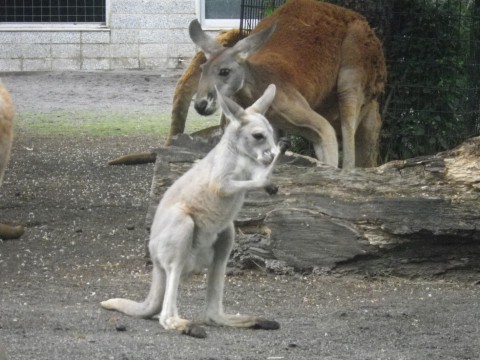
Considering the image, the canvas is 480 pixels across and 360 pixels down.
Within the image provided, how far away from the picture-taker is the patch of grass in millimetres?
13633

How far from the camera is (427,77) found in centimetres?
988

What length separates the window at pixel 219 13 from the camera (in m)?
19.0

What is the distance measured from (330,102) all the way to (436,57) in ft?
4.20

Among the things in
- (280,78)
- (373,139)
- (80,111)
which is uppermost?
(280,78)

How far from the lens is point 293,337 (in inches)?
211

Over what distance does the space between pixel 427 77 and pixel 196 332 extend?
5.24m

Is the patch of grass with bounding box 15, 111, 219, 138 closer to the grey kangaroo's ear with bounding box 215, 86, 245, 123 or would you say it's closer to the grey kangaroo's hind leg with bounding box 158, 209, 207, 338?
the grey kangaroo's ear with bounding box 215, 86, 245, 123

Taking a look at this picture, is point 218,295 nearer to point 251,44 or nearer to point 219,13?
point 251,44

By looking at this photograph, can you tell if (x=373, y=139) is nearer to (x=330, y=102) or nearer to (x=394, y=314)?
(x=330, y=102)

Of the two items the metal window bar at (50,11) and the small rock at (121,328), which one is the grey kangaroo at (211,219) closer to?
the small rock at (121,328)

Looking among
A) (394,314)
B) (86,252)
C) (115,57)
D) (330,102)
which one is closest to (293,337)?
(394,314)

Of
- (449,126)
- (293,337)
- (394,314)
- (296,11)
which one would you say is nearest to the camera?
(293,337)

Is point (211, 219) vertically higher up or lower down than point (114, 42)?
higher up

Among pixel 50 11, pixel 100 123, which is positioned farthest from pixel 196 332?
pixel 50 11
